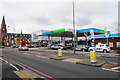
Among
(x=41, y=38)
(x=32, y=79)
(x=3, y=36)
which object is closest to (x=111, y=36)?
(x=32, y=79)

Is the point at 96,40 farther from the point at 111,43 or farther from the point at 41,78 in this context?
the point at 41,78

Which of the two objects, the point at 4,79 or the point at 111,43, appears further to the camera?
the point at 111,43

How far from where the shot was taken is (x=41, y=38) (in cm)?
6047

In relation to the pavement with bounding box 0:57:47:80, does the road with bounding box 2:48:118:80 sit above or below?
above

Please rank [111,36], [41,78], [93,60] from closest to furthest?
1. [41,78]
2. [93,60]
3. [111,36]

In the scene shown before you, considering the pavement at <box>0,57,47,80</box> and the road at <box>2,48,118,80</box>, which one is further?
the road at <box>2,48,118,80</box>

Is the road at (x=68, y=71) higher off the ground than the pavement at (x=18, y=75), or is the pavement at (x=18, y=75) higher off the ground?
the road at (x=68, y=71)

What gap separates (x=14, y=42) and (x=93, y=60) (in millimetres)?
80848

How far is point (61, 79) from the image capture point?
19.5 feet

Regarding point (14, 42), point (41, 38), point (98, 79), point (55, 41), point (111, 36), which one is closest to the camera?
point (98, 79)

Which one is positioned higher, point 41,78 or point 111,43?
point 111,43

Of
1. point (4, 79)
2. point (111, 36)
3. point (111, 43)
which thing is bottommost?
point (4, 79)

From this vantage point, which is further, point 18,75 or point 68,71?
point 68,71

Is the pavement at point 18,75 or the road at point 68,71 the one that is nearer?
the pavement at point 18,75
